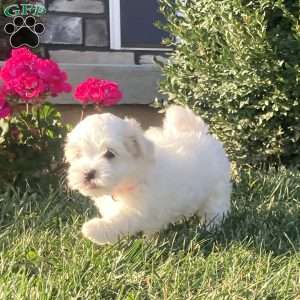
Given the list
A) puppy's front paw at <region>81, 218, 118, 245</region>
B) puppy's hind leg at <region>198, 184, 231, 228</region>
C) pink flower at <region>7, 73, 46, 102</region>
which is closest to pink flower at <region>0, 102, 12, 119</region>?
pink flower at <region>7, 73, 46, 102</region>

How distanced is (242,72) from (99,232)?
252 centimetres

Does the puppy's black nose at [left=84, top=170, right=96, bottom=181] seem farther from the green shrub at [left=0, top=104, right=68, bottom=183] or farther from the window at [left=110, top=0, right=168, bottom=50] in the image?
the window at [left=110, top=0, right=168, bottom=50]

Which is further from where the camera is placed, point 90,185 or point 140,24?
point 140,24

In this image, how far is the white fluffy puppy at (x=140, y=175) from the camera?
3.28 meters

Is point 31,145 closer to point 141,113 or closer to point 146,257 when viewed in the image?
point 146,257

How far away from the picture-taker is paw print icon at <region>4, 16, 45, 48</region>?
7.18m

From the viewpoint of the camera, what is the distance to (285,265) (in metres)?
3.38

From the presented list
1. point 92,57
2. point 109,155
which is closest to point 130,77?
point 92,57

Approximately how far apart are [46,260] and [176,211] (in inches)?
31.7

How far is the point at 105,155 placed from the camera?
3.28 metres

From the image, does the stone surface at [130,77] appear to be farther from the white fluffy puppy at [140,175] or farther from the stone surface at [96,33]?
the white fluffy puppy at [140,175]

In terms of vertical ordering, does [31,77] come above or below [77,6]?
below

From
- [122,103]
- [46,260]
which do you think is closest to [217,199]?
[46,260]

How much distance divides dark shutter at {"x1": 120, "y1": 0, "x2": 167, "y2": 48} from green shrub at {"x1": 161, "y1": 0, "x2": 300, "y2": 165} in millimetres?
1641
